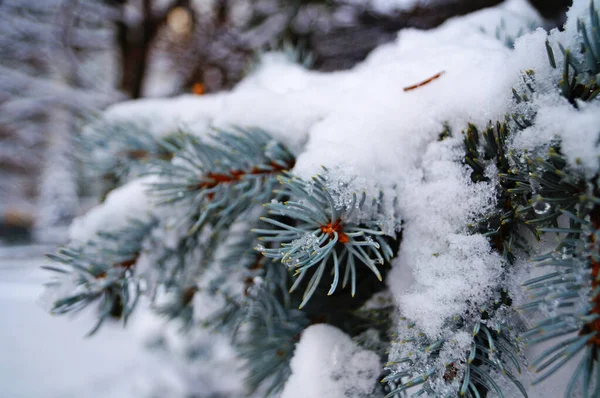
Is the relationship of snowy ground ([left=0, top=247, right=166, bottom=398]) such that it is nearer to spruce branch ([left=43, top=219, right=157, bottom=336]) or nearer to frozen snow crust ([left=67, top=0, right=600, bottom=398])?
spruce branch ([left=43, top=219, right=157, bottom=336])

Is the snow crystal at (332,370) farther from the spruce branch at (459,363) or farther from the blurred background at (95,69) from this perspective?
the blurred background at (95,69)

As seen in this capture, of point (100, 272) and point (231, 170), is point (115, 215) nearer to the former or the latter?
point (100, 272)

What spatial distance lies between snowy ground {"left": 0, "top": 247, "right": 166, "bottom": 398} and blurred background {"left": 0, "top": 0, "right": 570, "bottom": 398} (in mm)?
10

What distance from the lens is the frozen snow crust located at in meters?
0.28

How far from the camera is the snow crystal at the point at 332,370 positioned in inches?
14.6

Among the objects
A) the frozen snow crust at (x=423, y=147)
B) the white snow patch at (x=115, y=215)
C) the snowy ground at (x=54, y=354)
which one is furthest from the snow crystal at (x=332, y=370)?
the snowy ground at (x=54, y=354)

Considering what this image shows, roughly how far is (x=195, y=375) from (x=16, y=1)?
3.03 m

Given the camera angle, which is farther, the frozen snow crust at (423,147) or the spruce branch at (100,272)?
the spruce branch at (100,272)

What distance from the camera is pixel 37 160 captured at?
352 centimetres

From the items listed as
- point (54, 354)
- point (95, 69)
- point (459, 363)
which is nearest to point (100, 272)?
point (459, 363)

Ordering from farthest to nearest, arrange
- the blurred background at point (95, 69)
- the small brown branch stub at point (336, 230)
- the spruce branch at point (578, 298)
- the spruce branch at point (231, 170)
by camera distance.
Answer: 1. the blurred background at point (95, 69)
2. the spruce branch at point (231, 170)
3. the small brown branch stub at point (336, 230)
4. the spruce branch at point (578, 298)

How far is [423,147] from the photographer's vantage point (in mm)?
372

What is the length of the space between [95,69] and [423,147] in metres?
3.76

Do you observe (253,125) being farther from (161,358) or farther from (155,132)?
(161,358)
